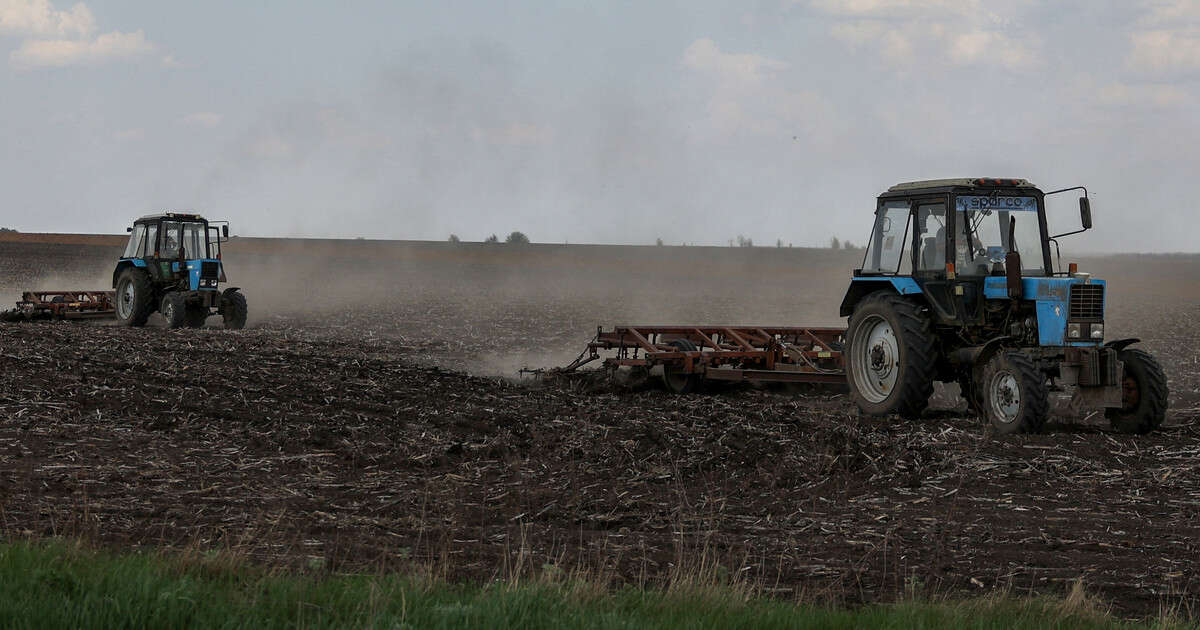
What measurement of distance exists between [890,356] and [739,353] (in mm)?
2598

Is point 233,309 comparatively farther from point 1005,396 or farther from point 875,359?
point 1005,396

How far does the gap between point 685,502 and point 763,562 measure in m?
2.04

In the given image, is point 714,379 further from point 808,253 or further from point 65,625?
point 808,253

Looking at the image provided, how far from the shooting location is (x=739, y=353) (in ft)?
50.2

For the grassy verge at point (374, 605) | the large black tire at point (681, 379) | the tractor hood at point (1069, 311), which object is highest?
the tractor hood at point (1069, 311)

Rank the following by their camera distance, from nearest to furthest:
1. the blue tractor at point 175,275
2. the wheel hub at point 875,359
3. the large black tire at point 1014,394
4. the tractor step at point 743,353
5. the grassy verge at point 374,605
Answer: the grassy verge at point 374,605
the large black tire at point 1014,394
the wheel hub at point 875,359
the tractor step at point 743,353
the blue tractor at point 175,275

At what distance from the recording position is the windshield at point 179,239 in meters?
25.7

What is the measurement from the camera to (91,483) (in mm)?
8680

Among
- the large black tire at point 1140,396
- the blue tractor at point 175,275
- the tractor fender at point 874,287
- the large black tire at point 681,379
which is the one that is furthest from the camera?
the blue tractor at point 175,275

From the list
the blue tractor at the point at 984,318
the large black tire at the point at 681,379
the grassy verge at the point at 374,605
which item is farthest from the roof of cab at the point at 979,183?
the grassy verge at the point at 374,605

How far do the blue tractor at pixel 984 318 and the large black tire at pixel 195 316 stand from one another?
16.6 m

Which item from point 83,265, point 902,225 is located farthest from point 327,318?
point 83,265

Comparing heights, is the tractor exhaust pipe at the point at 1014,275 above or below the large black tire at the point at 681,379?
above

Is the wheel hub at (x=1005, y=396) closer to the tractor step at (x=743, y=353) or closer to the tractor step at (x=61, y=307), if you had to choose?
the tractor step at (x=743, y=353)
